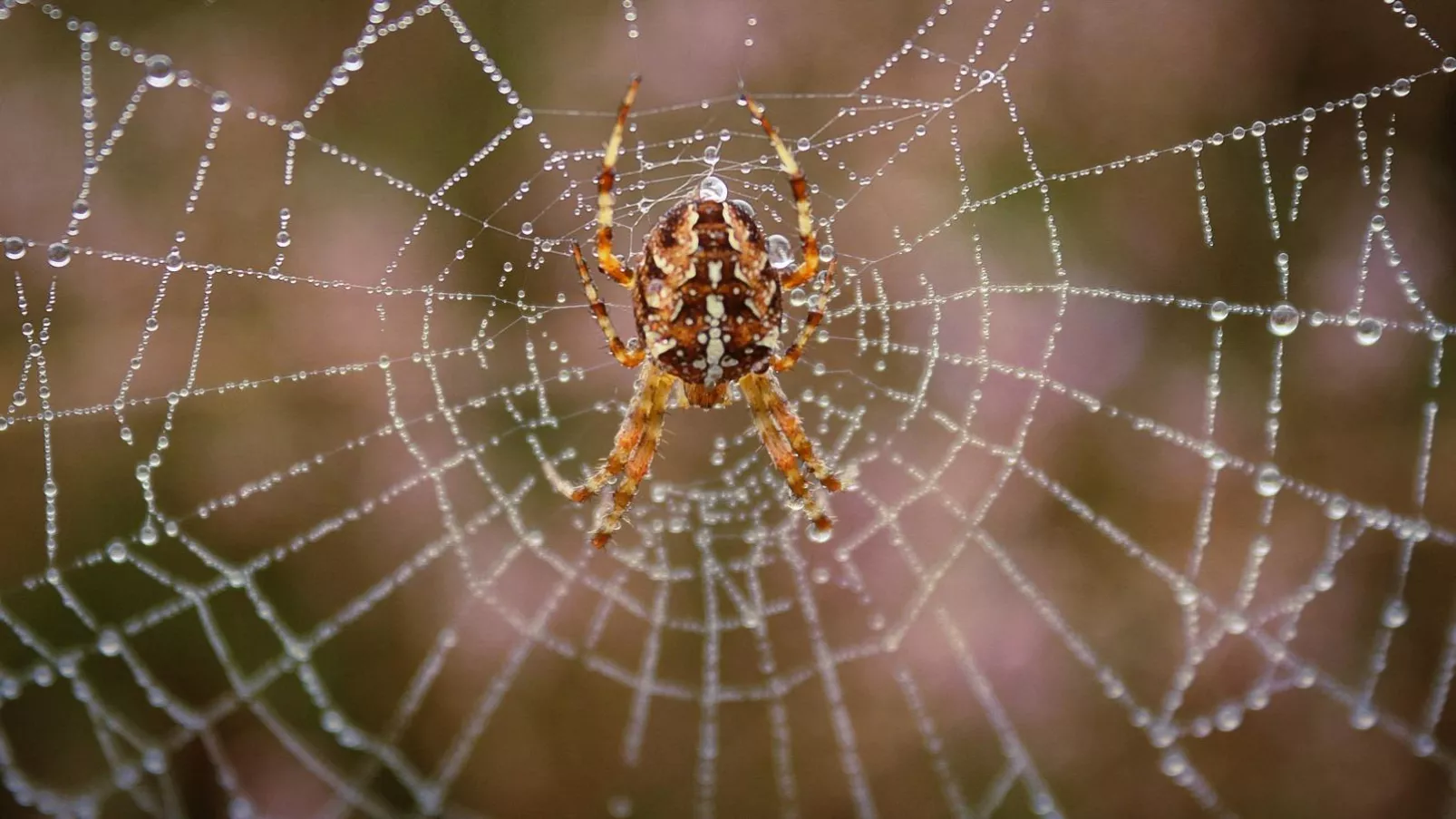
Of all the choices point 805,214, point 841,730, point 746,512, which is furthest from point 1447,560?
point 805,214

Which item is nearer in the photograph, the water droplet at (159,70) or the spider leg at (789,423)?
the water droplet at (159,70)

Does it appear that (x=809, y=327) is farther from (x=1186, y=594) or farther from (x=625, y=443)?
(x=1186, y=594)

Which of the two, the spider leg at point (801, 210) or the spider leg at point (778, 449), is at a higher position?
the spider leg at point (801, 210)

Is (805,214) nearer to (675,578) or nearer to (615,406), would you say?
(615,406)

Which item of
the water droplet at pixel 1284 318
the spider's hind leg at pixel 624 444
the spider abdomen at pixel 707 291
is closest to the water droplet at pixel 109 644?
the spider's hind leg at pixel 624 444

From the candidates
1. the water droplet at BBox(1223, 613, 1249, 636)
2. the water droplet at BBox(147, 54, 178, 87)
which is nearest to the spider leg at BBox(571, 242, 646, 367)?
the water droplet at BBox(147, 54, 178, 87)

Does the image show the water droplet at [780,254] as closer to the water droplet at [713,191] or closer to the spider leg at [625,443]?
the water droplet at [713,191]
